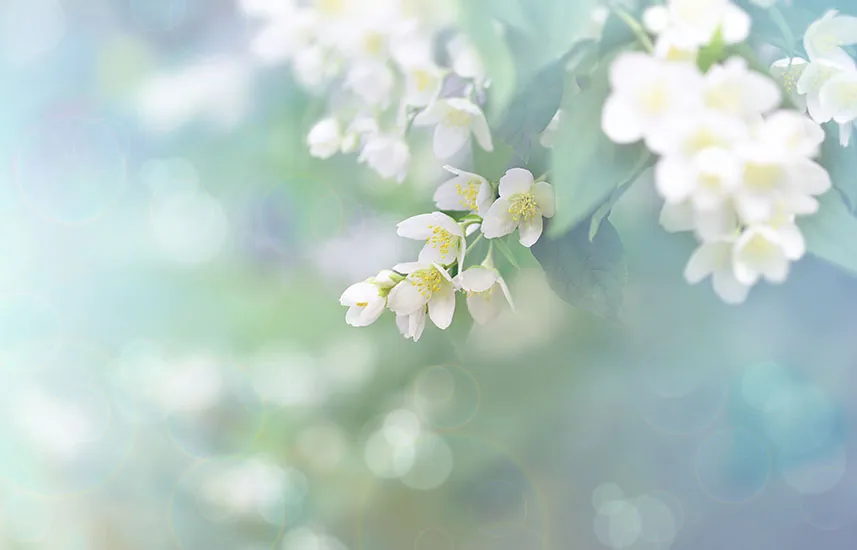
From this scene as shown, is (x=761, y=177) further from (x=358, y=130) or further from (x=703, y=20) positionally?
(x=358, y=130)

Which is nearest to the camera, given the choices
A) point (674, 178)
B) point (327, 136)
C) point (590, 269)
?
point (674, 178)

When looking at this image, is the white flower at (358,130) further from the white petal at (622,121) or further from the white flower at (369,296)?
the white petal at (622,121)

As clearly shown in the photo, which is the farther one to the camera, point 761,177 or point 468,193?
point 468,193

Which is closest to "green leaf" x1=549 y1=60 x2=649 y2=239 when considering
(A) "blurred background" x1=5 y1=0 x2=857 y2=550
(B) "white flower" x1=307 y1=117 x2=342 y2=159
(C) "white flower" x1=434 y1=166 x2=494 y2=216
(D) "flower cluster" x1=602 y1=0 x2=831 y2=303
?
(D) "flower cluster" x1=602 y1=0 x2=831 y2=303

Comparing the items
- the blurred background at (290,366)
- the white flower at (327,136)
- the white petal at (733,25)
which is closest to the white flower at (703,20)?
the white petal at (733,25)

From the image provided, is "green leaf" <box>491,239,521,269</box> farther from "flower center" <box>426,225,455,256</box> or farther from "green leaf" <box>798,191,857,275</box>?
"green leaf" <box>798,191,857,275</box>

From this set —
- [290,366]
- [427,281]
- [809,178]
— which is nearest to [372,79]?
[427,281]
